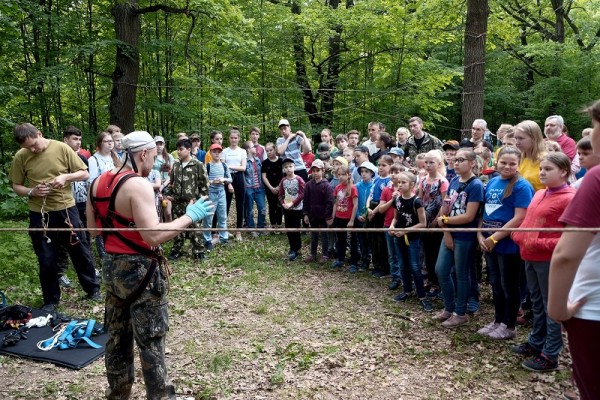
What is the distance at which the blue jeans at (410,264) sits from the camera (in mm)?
5828

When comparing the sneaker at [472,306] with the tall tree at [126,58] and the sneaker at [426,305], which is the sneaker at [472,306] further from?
the tall tree at [126,58]

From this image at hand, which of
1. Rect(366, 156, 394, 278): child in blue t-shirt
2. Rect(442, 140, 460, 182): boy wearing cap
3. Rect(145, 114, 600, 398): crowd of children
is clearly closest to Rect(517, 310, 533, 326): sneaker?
Rect(145, 114, 600, 398): crowd of children

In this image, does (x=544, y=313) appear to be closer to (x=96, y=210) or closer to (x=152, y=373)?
(x=152, y=373)

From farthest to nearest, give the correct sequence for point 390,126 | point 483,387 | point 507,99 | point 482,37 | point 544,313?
point 507,99, point 390,126, point 482,37, point 544,313, point 483,387

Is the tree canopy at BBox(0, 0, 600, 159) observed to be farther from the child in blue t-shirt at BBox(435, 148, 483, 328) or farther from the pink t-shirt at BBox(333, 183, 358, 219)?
the child in blue t-shirt at BBox(435, 148, 483, 328)

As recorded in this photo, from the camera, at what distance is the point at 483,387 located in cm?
398

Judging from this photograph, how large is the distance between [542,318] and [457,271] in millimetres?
1012

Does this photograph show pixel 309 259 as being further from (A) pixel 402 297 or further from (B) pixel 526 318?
(B) pixel 526 318

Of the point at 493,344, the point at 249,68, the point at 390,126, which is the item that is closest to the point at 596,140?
the point at 493,344

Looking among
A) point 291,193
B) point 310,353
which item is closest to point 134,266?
point 310,353

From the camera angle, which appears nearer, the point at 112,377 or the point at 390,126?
the point at 112,377

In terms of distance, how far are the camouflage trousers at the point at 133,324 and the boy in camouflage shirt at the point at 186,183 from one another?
4540mm

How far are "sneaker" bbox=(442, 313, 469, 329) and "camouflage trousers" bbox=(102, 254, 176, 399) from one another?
319 cm

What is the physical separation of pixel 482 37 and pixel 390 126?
5.00m
